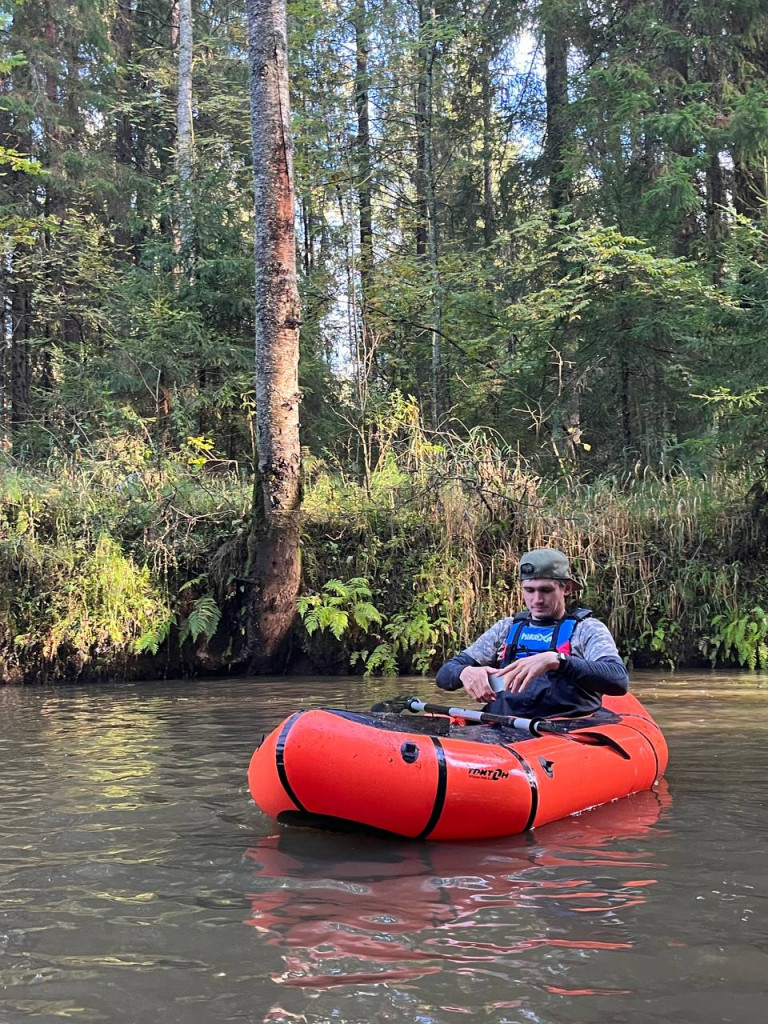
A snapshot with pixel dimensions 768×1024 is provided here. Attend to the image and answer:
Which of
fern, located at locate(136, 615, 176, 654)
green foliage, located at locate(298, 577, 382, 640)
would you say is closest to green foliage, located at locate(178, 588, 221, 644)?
fern, located at locate(136, 615, 176, 654)

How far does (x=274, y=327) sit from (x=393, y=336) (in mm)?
7421

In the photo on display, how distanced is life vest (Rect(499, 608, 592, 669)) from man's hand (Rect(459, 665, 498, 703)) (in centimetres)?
27

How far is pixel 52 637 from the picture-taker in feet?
32.8

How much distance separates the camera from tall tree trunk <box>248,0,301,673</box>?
10.0 meters

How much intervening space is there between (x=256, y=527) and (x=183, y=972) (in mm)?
7512

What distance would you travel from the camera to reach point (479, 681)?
17.5ft

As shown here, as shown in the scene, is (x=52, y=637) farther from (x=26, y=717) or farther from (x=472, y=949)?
(x=472, y=949)

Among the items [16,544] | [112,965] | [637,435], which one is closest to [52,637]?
[16,544]

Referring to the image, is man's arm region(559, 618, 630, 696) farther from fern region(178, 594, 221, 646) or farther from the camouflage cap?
fern region(178, 594, 221, 646)

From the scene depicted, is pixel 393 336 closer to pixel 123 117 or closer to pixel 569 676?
pixel 123 117

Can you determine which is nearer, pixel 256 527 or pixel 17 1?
pixel 256 527

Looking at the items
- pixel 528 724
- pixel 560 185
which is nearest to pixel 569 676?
pixel 528 724

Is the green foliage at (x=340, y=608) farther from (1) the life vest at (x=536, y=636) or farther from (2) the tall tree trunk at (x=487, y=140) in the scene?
(2) the tall tree trunk at (x=487, y=140)

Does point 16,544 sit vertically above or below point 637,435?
below
